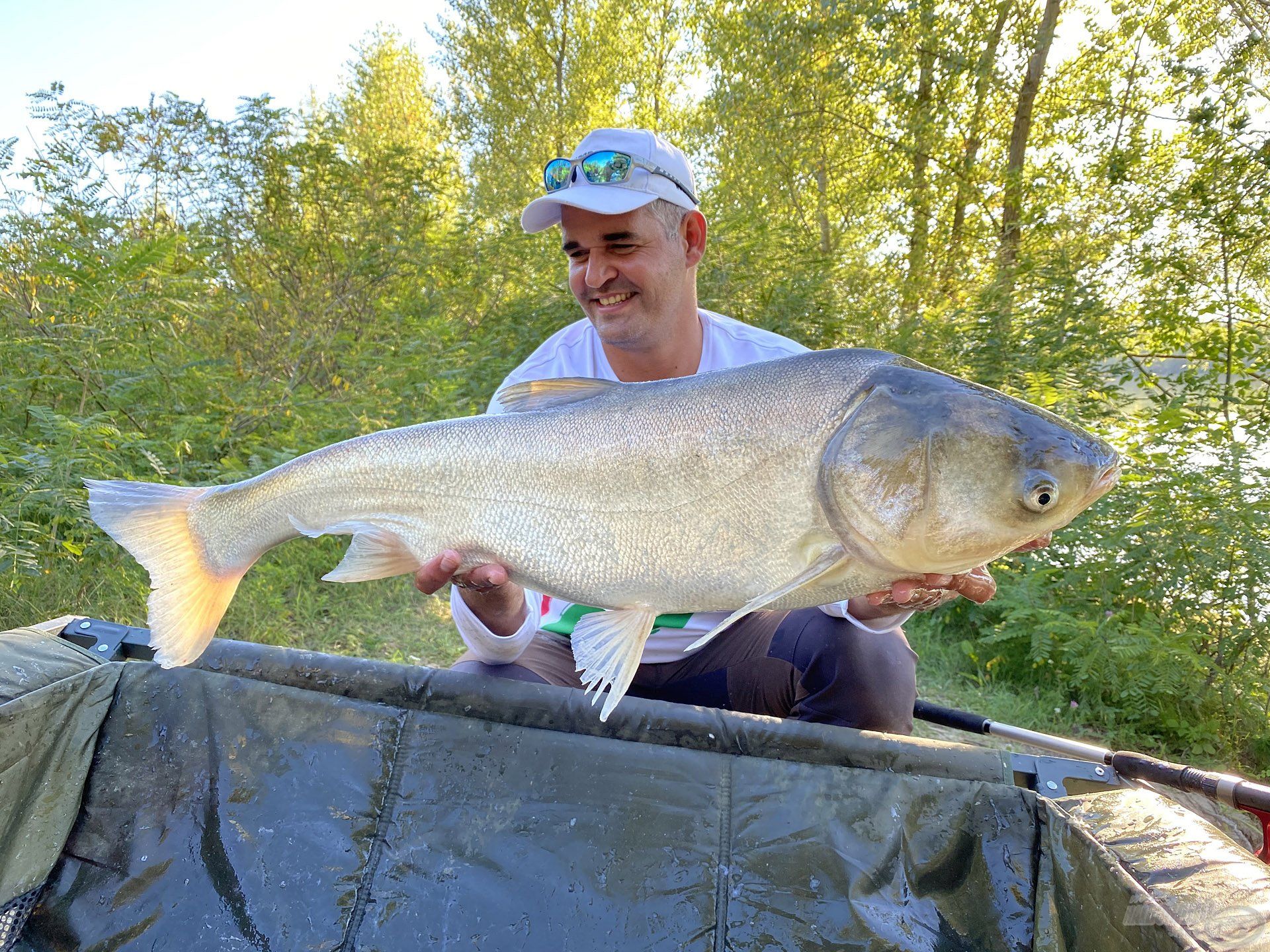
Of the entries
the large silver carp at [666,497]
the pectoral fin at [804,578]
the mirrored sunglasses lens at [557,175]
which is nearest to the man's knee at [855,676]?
the large silver carp at [666,497]

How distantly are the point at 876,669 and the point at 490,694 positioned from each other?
1026 millimetres

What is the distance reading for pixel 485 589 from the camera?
1816 mm

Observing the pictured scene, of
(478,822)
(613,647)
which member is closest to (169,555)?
(478,822)

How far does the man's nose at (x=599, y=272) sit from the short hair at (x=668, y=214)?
20cm

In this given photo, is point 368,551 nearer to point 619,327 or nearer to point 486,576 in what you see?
point 486,576

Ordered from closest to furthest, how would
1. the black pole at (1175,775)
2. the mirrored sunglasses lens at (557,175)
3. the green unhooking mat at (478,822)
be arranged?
the black pole at (1175,775) → the green unhooking mat at (478,822) → the mirrored sunglasses lens at (557,175)

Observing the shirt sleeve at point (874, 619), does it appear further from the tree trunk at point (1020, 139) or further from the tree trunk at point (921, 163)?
the tree trunk at point (1020, 139)

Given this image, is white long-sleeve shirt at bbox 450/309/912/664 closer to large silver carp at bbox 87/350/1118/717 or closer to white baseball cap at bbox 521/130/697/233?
large silver carp at bbox 87/350/1118/717

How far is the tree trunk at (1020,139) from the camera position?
8.18m

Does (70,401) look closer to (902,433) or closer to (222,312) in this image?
(222,312)

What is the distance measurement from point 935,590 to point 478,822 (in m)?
1.15

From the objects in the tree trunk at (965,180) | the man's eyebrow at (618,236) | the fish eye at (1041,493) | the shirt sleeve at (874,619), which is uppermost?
the tree trunk at (965,180)

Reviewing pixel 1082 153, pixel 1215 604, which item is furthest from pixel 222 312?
pixel 1082 153

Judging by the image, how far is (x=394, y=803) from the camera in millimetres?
1828
